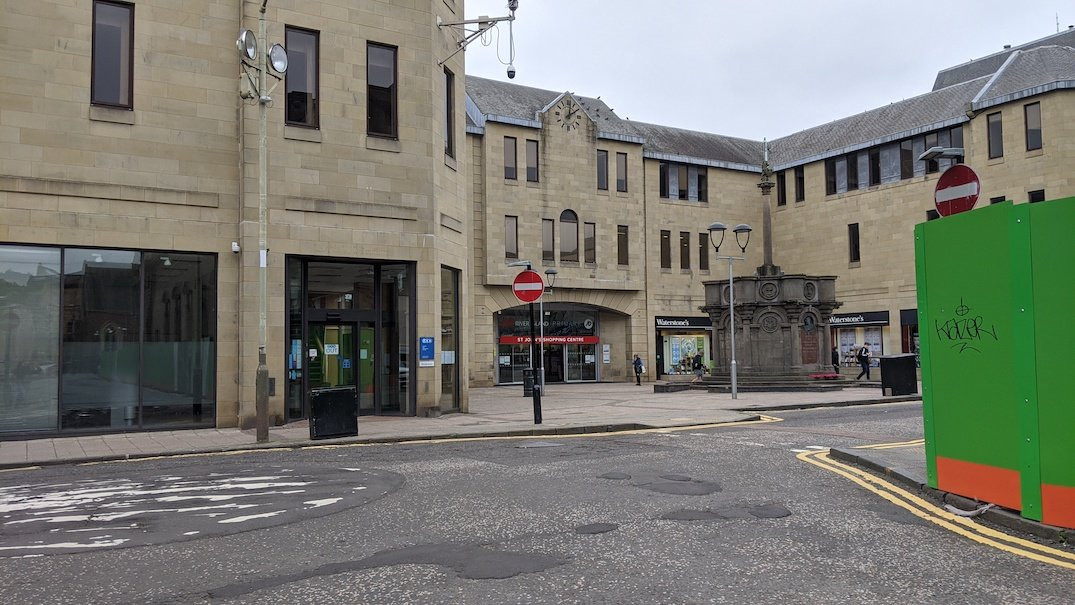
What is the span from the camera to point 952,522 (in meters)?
6.73

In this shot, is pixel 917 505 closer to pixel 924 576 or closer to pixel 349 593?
pixel 924 576

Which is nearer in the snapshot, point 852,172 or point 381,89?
point 381,89

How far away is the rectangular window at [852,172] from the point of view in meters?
44.8

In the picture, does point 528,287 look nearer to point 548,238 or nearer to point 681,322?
point 548,238

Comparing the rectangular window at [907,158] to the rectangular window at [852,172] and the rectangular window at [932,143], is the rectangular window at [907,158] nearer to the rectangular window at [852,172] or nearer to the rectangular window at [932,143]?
the rectangular window at [932,143]

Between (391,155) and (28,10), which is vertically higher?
(28,10)

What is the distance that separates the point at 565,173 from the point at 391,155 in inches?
955

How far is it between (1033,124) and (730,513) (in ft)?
122

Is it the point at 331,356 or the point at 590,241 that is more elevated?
the point at 590,241

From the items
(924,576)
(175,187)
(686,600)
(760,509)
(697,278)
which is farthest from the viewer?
(697,278)

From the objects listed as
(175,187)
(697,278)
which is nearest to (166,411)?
(175,187)

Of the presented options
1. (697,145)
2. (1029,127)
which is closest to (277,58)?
(1029,127)

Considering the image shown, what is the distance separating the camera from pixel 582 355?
43656mm

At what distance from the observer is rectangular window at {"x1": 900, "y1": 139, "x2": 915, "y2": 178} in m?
41.9
